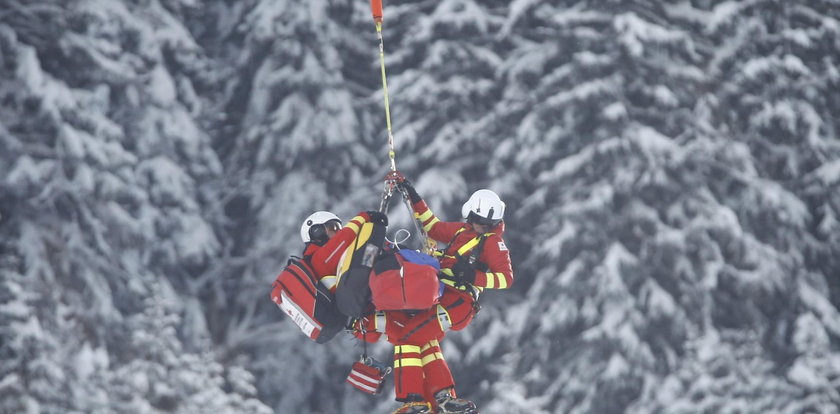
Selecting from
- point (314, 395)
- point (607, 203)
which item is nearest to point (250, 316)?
point (314, 395)

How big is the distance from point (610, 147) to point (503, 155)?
2.03 metres

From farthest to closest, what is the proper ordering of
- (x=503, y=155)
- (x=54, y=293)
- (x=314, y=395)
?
(x=314, y=395), (x=503, y=155), (x=54, y=293)

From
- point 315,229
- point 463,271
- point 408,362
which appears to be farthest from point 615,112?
point 408,362

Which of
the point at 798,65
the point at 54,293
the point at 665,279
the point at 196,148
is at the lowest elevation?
the point at 665,279

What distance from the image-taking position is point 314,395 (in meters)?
29.5

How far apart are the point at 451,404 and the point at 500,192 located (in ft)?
51.7

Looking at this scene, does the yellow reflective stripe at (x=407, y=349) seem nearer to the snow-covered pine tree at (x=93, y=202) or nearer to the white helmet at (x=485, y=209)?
the white helmet at (x=485, y=209)

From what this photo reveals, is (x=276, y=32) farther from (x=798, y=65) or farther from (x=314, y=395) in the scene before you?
(x=798, y=65)

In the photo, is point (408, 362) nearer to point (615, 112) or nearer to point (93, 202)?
point (615, 112)

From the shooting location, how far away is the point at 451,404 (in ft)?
38.6

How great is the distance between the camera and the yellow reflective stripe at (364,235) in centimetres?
1163

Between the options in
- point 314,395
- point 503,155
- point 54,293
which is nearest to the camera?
point 54,293

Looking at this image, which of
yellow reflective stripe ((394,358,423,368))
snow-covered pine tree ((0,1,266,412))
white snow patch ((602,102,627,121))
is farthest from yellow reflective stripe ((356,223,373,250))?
white snow patch ((602,102,627,121))

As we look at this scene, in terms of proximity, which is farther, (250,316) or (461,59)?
(250,316)
